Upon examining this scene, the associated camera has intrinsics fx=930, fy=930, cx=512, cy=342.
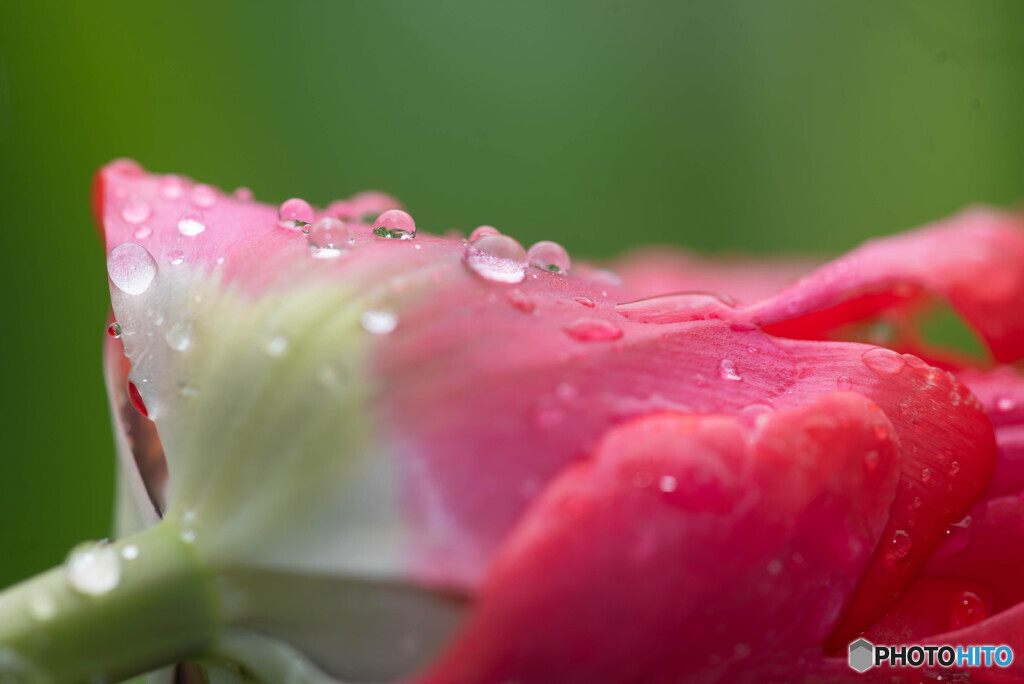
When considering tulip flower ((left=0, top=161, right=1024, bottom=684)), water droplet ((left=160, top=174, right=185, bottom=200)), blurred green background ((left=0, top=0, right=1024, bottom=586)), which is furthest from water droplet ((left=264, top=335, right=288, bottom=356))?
→ blurred green background ((left=0, top=0, right=1024, bottom=586))

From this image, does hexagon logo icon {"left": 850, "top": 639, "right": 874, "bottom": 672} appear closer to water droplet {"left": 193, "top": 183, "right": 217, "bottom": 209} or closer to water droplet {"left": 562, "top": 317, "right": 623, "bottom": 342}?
water droplet {"left": 562, "top": 317, "right": 623, "bottom": 342}

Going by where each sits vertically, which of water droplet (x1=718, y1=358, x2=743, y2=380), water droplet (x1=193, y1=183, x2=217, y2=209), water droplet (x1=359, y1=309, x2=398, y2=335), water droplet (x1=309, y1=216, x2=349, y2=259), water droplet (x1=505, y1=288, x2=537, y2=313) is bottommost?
water droplet (x1=359, y1=309, x2=398, y2=335)

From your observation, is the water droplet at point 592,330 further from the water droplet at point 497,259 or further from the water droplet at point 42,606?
the water droplet at point 42,606

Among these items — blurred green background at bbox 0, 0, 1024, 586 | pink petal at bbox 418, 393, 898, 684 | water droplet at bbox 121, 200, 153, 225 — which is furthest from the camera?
blurred green background at bbox 0, 0, 1024, 586

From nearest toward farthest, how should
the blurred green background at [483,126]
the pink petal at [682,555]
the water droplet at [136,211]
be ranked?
1. the pink petal at [682,555]
2. the water droplet at [136,211]
3. the blurred green background at [483,126]

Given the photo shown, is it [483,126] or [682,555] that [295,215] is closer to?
[682,555]

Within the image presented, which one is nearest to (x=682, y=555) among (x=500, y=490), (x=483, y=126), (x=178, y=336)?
(x=500, y=490)

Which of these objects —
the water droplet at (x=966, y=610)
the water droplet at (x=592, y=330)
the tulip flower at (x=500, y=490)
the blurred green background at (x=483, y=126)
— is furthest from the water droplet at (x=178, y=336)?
the blurred green background at (x=483, y=126)
